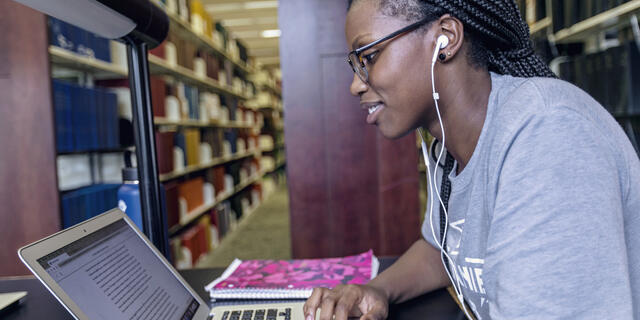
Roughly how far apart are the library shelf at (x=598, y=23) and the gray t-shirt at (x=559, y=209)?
1.48 meters

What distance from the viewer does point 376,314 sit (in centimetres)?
71

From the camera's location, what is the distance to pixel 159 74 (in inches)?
127

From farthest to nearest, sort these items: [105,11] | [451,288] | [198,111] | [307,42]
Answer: [198,111] → [307,42] → [451,288] → [105,11]

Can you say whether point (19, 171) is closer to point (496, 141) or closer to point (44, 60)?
point (44, 60)

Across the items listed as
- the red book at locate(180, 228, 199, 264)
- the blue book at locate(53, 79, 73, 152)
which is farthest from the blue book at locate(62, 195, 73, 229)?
the red book at locate(180, 228, 199, 264)

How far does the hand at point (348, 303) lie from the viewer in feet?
2.23

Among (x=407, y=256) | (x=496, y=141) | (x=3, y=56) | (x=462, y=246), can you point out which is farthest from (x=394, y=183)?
(x=3, y=56)

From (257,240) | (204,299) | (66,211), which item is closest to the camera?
(204,299)

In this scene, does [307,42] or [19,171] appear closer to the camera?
[19,171]

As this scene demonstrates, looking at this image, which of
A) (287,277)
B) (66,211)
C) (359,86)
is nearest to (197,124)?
(66,211)

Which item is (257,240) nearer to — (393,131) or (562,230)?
(393,131)

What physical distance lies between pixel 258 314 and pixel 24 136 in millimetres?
1442

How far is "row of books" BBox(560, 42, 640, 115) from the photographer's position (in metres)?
1.75

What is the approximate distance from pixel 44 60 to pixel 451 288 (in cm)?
166
